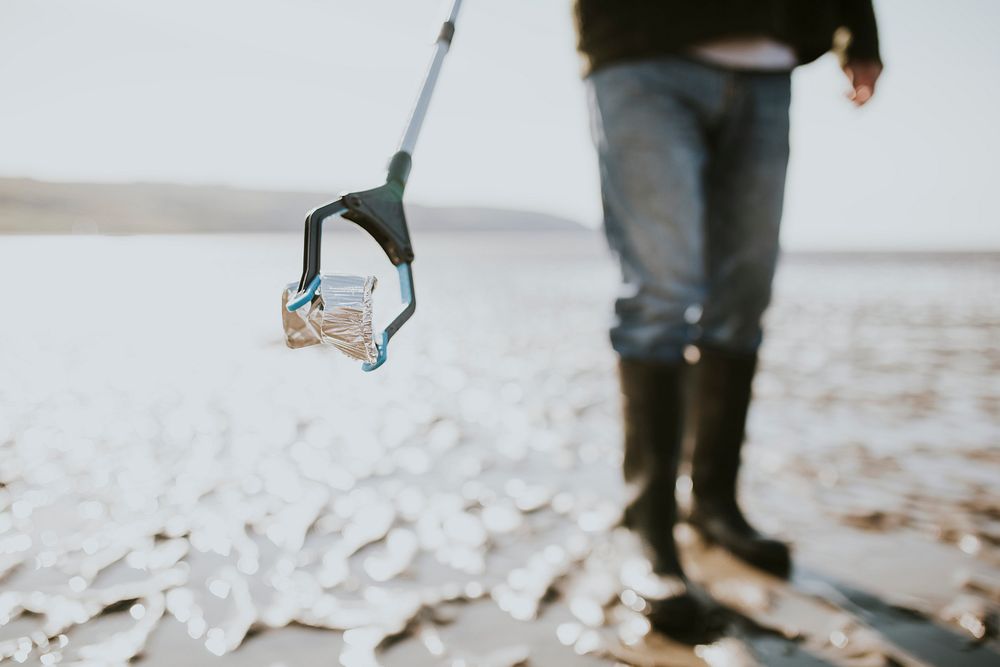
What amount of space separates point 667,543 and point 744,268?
68 cm

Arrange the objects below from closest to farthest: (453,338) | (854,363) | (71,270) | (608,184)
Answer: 1. (608,184)
2. (854,363)
3. (453,338)
4. (71,270)

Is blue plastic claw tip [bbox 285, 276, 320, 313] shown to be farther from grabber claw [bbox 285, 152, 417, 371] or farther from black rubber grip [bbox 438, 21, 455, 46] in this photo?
black rubber grip [bbox 438, 21, 455, 46]

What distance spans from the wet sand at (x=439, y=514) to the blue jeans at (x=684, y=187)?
56cm

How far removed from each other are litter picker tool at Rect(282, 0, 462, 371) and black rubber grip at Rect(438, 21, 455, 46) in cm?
33

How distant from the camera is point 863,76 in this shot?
1.58 metres

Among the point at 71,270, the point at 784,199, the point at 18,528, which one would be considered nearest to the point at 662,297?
the point at 784,199

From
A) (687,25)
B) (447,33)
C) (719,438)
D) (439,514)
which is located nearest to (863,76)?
(687,25)

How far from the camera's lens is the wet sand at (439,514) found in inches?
49.1

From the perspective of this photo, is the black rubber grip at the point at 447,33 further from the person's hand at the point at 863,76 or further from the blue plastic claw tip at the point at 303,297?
the person's hand at the point at 863,76

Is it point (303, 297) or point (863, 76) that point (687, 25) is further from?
point (303, 297)

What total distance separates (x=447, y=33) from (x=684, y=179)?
0.59 m

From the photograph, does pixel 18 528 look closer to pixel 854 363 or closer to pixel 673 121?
pixel 673 121

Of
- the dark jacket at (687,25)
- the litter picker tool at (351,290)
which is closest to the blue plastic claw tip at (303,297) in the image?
the litter picker tool at (351,290)

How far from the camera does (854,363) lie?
4.16 meters
